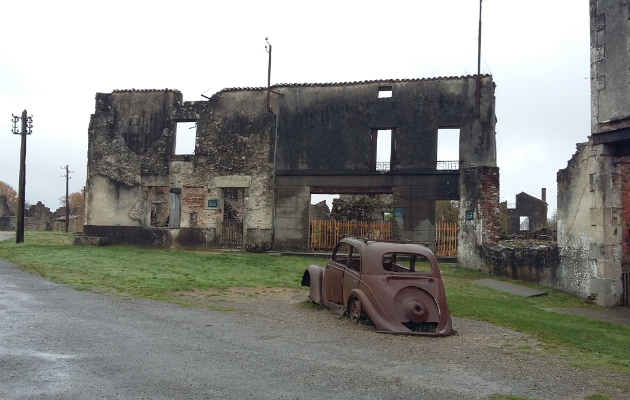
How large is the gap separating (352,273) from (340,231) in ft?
41.2

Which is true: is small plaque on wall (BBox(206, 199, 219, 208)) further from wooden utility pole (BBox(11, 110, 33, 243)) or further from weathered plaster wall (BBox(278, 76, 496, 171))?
wooden utility pole (BBox(11, 110, 33, 243))

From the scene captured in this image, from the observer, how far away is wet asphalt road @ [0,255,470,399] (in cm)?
493

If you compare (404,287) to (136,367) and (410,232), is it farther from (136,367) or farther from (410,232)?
(410,232)

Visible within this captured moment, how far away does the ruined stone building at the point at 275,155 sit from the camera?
2091 cm

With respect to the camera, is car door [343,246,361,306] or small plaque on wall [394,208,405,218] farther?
small plaque on wall [394,208,405,218]

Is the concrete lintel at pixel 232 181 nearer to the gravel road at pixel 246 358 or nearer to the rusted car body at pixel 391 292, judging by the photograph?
the gravel road at pixel 246 358

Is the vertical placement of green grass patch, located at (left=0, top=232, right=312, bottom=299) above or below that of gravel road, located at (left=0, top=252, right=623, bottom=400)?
above

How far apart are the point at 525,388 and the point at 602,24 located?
10.4 meters

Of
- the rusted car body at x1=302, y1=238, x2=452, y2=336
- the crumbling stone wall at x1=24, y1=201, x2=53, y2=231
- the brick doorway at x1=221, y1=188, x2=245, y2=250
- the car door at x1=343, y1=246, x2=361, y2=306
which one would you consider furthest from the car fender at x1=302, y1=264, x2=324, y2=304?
the crumbling stone wall at x1=24, y1=201, x2=53, y2=231

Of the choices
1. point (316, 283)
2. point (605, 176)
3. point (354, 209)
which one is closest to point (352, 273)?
point (316, 283)

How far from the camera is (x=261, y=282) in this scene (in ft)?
44.6

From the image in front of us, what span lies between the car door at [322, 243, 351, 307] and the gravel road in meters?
0.37

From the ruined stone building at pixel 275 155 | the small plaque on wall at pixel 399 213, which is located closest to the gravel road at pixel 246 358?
the small plaque on wall at pixel 399 213

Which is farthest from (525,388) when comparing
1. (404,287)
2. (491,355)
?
(404,287)
